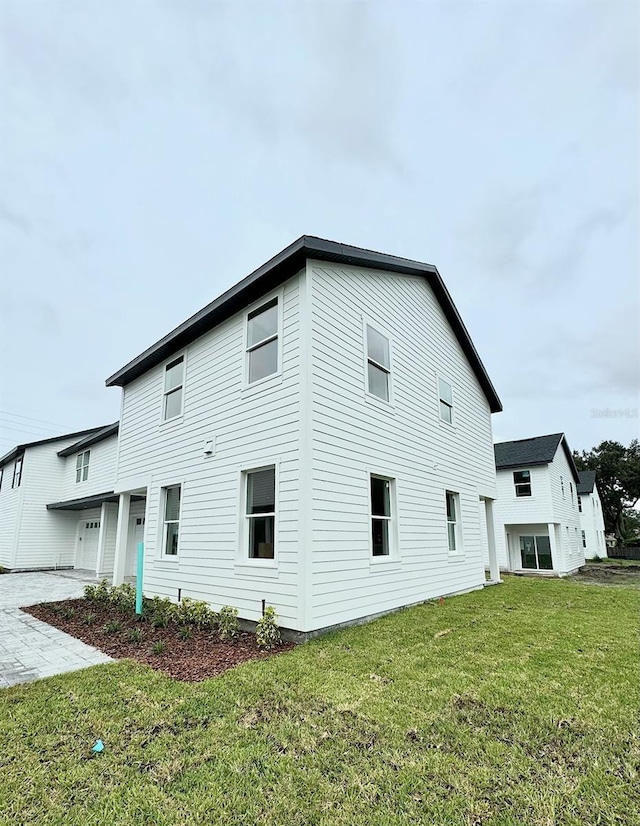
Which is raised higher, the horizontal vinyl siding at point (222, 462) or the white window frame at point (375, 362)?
the white window frame at point (375, 362)

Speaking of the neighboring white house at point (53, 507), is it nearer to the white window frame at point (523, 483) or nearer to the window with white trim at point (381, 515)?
the window with white trim at point (381, 515)

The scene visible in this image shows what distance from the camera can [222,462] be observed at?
26.2 feet

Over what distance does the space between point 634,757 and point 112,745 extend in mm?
3838

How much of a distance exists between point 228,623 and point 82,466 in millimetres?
17592

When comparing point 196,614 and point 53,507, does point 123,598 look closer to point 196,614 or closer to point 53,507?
point 196,614

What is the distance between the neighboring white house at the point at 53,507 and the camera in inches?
803

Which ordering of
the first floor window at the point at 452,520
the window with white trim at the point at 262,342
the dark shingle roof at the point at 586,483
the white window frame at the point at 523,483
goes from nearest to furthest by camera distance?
1. the window with white trim at the point at 262,342
2. the first floor window at the point at 452,520
3. the white window frame at the point at 523,483
4. the dark shingle roof at the point at 586,483

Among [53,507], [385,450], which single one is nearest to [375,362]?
[385,450]

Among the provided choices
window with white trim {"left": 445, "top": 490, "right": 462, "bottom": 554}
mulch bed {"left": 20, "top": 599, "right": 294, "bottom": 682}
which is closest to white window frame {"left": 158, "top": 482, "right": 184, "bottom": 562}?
mulch bed {"left": 20, "top": 599, "right": 294, "bottom": 682}

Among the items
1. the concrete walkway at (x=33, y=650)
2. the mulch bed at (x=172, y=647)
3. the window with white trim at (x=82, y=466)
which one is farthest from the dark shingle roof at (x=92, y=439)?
the mulch bed at (x=172, y=647)

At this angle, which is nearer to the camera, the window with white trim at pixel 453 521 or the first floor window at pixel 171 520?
the first floor window at pixel 171 520

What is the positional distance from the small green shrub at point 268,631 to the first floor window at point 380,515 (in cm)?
238

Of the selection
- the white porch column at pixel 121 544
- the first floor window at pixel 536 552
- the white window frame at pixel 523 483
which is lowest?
the first floor window at pixel 536 552

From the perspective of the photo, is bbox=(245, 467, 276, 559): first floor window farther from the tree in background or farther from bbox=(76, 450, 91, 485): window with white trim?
the tree in background
